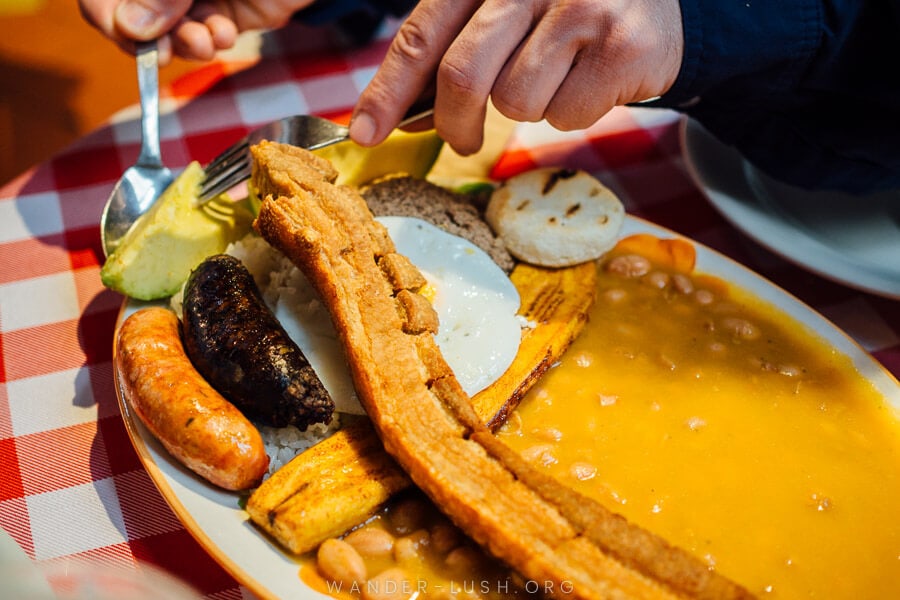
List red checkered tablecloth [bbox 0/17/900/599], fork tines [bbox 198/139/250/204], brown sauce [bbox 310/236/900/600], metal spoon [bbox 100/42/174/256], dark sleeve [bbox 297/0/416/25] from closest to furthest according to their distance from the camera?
brown sauce [bbox 310/236/900/600] → red checkered tablecloth [bbox 0/17/900/599] → fork tines [bbox 198/139/250/204] → metal spoon [bbox 100/42/174/256] → dark sleeve [bbox 297/0/416/25]

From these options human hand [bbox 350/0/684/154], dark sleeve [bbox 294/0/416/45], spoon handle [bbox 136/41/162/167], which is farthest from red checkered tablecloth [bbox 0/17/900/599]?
human hand [bbox 350/0/684/154]

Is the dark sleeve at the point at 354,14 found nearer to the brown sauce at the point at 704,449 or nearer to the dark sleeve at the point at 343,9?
the dark sleeve at the point at 343,9

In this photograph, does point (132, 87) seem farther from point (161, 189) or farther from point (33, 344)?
point (33, 344)

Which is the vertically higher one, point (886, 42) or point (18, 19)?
point (886, 42)

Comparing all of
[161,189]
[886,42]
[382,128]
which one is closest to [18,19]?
[161,189]

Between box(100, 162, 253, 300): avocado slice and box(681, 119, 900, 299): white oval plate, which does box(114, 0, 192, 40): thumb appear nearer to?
box(100, 162, 253, 300): avocado slice
